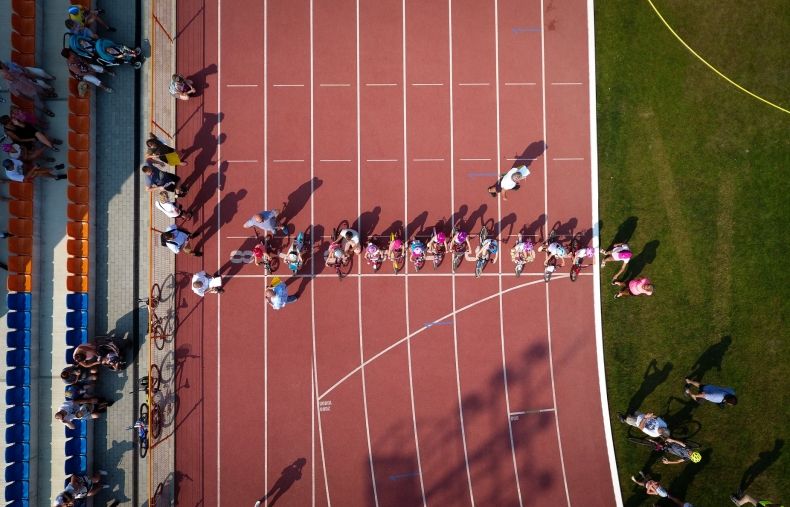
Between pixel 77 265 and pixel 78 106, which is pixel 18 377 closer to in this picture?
pixel 77 265

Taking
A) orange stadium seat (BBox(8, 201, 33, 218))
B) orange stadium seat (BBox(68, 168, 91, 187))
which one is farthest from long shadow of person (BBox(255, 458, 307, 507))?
orange stadium seat (BBox(8, 201, 33, 218))

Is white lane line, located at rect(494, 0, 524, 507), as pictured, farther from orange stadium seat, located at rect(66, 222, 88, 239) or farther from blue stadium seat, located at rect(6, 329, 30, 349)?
blue stadium seat, located at rect(6, 329, 30, 349)

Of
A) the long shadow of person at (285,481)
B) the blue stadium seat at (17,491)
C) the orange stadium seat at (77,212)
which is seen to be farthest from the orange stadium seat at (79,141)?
the long shadow of person at (285,481)

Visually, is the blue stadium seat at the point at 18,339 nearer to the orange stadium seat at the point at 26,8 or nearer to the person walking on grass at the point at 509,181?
the orange stadium seat at the point at 26,8

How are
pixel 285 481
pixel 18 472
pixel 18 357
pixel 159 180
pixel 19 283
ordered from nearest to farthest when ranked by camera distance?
1. pixel 159 180
2. pixel 18 472
3. pixel 18 357
4. pixel 19 283
5. pixel 285 481

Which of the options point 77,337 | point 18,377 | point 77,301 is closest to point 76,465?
point 18,377

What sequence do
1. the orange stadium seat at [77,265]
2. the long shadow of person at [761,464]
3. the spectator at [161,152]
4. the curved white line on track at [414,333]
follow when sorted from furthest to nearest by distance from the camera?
the curved white line on track at [414,333] < the long shadow of person at [761,464] < the orange stadium seat at [77,265] < the spectator at [161,152]

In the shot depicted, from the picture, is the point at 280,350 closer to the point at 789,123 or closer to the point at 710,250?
the point at 710,250
